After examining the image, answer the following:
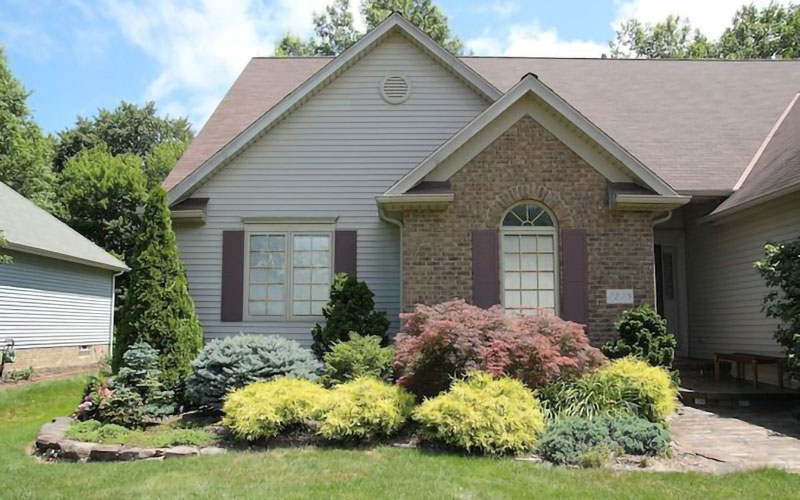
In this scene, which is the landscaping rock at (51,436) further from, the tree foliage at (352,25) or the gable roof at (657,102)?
the tree foliage at (352,25)

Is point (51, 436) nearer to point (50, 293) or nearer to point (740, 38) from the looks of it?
point (50, 293)

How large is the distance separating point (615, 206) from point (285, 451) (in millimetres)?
6551

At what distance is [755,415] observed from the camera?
922 centimetres

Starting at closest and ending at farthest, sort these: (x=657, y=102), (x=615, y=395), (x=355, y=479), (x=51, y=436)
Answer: (x=355, y=479)
(x=51, y=436)
(x=615, y=395)
(x=657, y=102)

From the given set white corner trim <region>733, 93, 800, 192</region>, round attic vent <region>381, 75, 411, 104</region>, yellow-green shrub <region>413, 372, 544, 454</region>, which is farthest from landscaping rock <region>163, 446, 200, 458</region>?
white corner trim <region>733, 93, 800, 192</region>

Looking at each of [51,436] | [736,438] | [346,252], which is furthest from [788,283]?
[51,436]

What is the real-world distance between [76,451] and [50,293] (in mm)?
12968

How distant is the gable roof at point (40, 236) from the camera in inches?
649

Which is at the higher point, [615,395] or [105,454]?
[615,395]

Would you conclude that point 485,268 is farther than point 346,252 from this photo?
No

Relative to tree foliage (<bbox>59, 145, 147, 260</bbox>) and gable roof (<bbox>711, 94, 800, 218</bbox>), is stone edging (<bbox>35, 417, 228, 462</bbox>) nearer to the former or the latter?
gable roof (<bbox>711, 94, 800, 218</bbox>)

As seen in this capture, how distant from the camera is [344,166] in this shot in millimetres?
12578

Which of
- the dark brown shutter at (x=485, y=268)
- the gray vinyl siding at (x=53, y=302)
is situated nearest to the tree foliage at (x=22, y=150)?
the gray vinyl siding at (x=53, y=302)

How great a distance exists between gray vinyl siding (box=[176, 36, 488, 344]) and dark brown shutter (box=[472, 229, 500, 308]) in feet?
7.30
